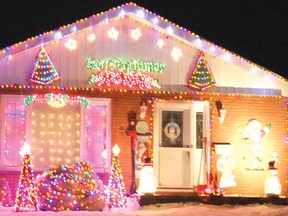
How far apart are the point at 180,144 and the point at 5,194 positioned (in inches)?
181

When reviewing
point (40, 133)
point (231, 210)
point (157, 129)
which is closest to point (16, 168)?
point (40, 133)

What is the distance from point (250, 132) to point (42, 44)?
572 centimetres

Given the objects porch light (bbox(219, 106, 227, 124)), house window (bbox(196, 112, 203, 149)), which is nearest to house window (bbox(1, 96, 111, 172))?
house window (bbox(196, 112, 203, 149))

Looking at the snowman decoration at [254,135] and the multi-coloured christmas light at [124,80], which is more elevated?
the multi-coloured christmas light at [124,80]

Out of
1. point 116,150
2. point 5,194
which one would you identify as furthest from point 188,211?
point 5,194

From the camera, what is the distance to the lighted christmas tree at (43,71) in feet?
50.1

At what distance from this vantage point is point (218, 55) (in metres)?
16.1

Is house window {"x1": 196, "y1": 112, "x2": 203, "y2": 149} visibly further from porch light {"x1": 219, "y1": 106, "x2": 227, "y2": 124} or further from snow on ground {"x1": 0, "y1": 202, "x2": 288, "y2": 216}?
snow on ground {"x1": 0, "y1": 202, "x2": 288, "y2": 216}

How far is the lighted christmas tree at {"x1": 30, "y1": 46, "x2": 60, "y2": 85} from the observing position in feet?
50.1

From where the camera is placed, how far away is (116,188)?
14.5m

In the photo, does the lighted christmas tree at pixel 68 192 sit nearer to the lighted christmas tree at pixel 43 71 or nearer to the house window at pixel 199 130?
the lighted christmas tree at pixel 43 71

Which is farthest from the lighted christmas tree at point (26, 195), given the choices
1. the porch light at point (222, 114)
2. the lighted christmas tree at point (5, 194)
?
the porch light at point (222, 114)

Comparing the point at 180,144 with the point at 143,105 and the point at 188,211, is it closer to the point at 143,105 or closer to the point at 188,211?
the point at 143,105

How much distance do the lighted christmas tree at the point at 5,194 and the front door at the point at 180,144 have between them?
3.75 m
